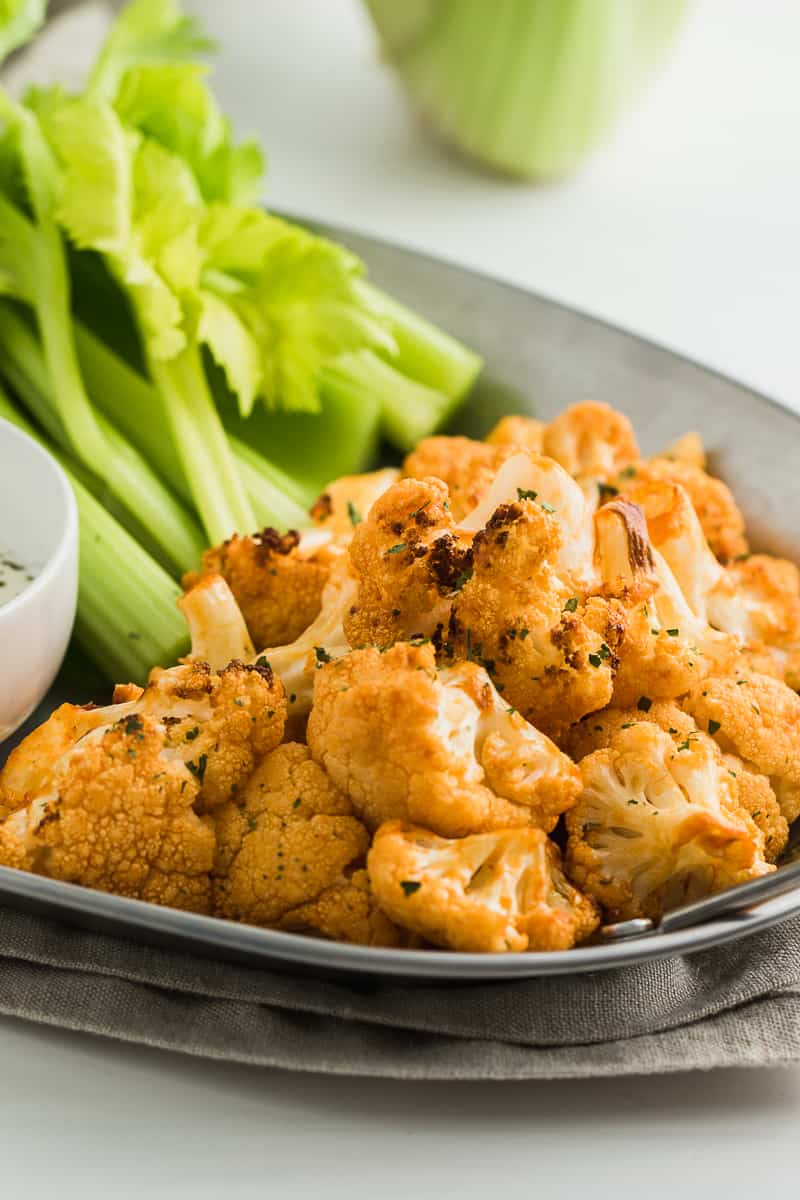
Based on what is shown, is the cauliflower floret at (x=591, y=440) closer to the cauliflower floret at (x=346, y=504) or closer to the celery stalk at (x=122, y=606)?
the cauliflower floret at (x=346, y=504)

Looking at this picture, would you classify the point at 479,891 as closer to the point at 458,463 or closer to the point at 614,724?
the point at 614,724

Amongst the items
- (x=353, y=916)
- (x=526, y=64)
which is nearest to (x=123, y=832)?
(x=353, y=916)

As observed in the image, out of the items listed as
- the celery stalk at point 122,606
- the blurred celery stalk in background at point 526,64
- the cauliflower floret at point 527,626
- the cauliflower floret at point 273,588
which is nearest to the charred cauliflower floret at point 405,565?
the cauliflower floret at point 527,626

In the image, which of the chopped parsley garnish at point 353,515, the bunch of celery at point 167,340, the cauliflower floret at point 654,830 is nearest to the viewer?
the cauliflower floret at point 654,830

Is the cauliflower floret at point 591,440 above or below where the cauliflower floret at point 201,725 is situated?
above

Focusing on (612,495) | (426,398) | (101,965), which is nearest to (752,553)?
(612,495)

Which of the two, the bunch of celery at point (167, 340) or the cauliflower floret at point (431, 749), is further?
the bunch of celery at point (167, 340)
